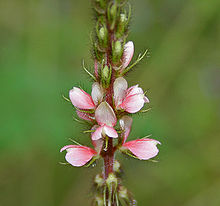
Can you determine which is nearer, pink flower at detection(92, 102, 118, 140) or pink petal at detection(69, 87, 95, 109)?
pink flower at detection(92, 102, 118, 140)

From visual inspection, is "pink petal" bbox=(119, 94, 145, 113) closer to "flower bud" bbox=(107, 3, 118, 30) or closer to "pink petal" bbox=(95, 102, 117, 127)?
"pink petal" bbox=(95, 102, 117, 127)

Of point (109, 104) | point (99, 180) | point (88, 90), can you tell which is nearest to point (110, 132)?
point (109, 104)

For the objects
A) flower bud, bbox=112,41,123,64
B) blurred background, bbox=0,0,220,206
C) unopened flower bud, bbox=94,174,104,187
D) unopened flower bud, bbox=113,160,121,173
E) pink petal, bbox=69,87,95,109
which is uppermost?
blurred background, bbox=0,0,220,206

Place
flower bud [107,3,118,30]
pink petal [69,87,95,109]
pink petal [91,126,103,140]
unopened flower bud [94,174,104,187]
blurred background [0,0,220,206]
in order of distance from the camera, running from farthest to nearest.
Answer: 1. blurred background [0,0,220,206]
2. unopened flower bud [94,174,104,187]
3. pink petal [69,87,95,109]
4. pink petal [91,126,103,140]
5. flower bud [107,3,118,30]

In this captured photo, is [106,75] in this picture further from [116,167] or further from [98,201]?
[98,201]

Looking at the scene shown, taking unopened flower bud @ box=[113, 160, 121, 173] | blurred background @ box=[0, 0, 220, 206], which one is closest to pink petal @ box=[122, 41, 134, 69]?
unopened flower bud @ box=[113, 160, 121, 173]

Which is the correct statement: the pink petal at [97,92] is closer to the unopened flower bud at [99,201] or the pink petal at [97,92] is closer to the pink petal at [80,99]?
the pink petal at [80,99]
